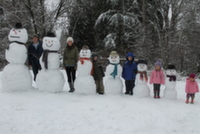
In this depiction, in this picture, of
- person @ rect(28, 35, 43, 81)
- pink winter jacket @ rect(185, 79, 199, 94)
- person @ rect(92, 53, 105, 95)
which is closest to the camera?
pink winter jacket @ rect(185, 79, 199, 94)

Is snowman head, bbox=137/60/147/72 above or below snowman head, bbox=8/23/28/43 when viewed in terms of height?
below

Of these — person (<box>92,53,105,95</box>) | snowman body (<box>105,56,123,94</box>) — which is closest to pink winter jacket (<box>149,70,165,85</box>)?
snowman body (<box>105,56,123,94</box>)

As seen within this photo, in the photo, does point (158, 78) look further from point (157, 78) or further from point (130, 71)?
point (130, 71)

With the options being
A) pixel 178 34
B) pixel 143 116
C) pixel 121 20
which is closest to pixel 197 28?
pixel 178 34

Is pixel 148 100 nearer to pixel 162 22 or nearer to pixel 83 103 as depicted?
pixel 83 103

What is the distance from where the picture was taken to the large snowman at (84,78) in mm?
5504

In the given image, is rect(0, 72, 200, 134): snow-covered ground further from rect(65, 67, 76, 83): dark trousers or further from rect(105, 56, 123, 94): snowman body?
rect(65, 67, 76, 83): dark trousers

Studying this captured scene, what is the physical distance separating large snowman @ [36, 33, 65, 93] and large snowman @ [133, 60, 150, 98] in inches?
91.9

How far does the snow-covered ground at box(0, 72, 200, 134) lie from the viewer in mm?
3658

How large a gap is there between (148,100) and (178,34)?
10.7 metres

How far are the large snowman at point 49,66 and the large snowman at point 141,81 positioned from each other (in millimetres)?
2335

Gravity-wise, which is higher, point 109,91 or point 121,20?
point 121,20

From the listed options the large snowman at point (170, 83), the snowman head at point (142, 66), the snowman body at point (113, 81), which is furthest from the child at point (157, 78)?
the snowman body at point (113, 81)

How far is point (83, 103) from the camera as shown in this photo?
4.92 metres
